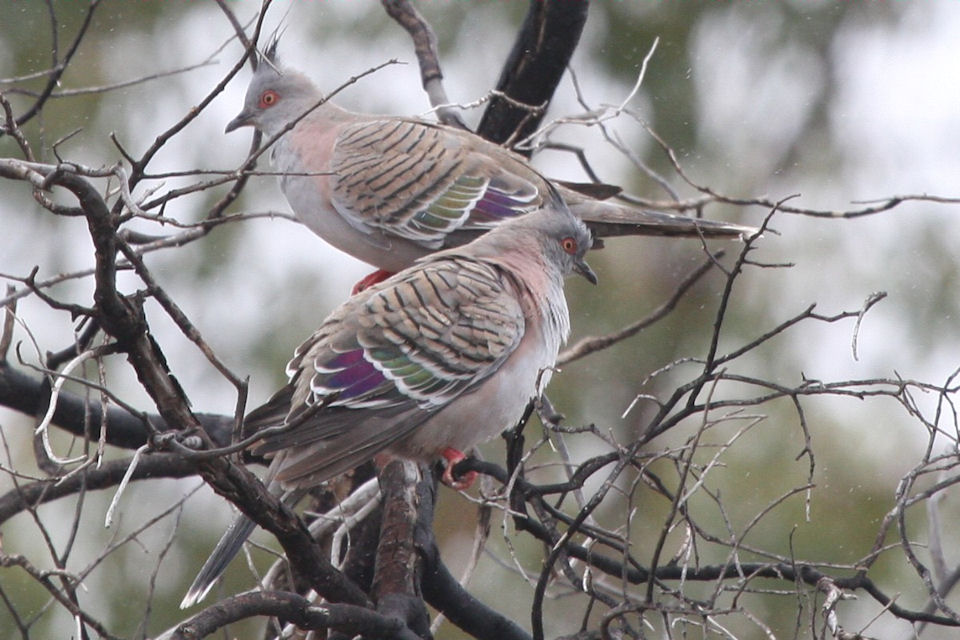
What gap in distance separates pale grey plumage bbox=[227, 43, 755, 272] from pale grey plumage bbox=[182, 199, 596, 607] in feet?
1.60

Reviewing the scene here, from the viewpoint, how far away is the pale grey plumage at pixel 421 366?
301cm

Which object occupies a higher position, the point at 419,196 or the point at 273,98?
the point at 273,98

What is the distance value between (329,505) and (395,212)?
107 centimetres

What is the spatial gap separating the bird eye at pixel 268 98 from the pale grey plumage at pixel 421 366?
1.60 m

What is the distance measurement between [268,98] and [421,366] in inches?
83.3

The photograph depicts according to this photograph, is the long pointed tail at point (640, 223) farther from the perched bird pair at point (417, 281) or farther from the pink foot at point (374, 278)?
the pink foot at point (374, 278)

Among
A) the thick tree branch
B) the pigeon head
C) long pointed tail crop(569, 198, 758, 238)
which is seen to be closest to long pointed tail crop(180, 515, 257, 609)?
long pointed tail crop(569, 198, 758, 238)

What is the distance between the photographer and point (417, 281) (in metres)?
3.47

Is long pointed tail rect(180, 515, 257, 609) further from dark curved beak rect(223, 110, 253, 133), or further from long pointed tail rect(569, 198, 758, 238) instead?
dark curved beak rect(223, 110, 253, 133)

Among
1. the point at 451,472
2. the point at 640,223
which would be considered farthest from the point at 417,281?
the point at 640,223

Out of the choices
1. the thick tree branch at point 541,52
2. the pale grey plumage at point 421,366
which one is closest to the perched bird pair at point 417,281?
the pale grey plumage at point 421,366

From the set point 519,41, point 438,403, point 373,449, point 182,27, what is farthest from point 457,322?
point 182,27

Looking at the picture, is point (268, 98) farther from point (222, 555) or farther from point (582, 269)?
point (222, 555)

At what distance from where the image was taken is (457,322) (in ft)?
11.1
